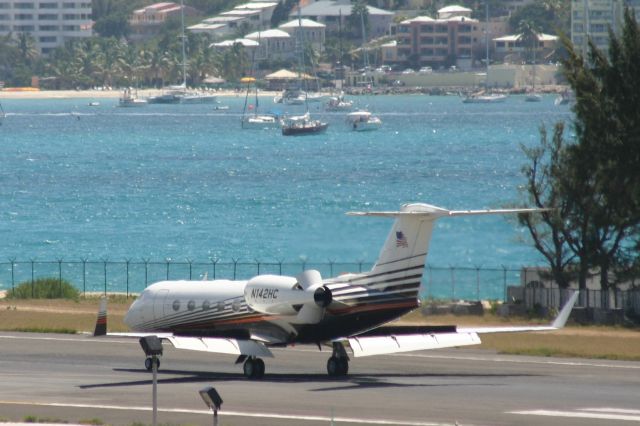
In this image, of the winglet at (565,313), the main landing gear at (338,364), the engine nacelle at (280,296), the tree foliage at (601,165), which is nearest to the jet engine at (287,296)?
the engine nacelle at (280,296)

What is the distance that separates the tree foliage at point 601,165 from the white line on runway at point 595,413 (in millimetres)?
27442

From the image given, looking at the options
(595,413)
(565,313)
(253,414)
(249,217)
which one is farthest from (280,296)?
(249,217)

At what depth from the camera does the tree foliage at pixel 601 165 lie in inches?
2704

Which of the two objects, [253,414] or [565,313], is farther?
[565,313]

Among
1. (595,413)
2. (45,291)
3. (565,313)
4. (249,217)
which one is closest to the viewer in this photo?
(595,413)

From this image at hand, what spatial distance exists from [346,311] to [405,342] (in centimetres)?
201

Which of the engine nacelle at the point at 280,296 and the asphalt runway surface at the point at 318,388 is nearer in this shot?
the asphalt runway surface at the point at 318,388

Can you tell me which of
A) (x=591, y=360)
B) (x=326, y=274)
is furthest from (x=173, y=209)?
(x=591, y=360)

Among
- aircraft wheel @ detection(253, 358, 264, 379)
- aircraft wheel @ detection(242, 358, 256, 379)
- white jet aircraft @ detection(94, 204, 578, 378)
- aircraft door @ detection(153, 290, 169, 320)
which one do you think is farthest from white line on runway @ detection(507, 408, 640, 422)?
aircraft door @ detection(153, 290, 169, 320)

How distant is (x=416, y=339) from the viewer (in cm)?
4731

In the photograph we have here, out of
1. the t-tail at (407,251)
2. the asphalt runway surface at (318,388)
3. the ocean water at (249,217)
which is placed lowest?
the ocean water at (249,217)

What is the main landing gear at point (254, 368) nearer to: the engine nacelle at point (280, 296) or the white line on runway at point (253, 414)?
the engine nacelle at point (280, 296)

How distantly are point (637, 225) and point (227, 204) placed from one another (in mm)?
95742

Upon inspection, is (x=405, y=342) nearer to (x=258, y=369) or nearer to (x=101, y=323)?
(x=258, y=369)
